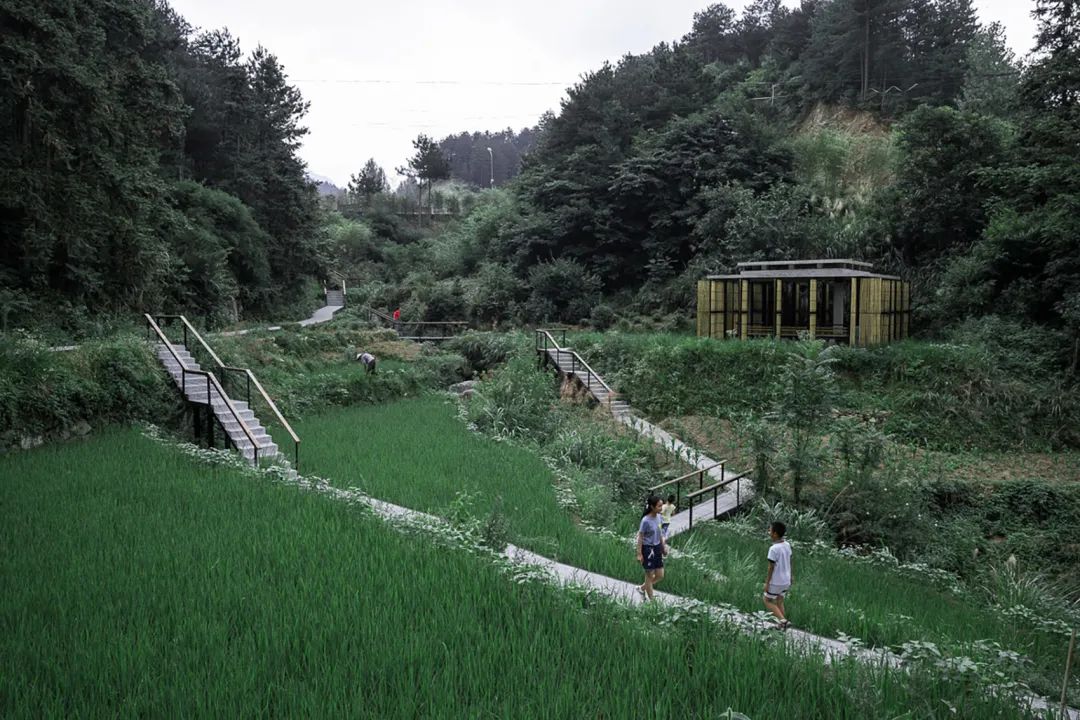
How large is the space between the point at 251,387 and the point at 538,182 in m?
29.7

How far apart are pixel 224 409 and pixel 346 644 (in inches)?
469

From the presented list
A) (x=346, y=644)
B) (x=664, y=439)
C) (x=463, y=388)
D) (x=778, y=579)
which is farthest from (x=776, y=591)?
(x=463, y=388)

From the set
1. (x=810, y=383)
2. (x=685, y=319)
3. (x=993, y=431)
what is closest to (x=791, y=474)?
(x=810, y=383)

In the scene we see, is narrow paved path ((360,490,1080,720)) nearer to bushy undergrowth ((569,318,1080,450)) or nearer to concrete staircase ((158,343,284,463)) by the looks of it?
concrete staircase ((158,343,284,463))

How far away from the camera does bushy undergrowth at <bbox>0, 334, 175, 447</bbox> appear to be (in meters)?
13.8

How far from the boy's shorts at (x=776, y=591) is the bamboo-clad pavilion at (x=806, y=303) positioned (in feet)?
50.8

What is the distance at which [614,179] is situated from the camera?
40375 millimetres

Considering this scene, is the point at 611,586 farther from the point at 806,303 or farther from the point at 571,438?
the point at 806,303

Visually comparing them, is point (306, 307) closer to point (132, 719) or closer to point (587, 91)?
point (587, 91)

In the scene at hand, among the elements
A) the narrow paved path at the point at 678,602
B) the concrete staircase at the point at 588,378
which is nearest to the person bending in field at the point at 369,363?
the concrete staircase at the point at 588,378

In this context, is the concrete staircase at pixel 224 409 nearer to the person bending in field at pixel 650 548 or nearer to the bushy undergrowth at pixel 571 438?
the bushy undergrowth at pixel 571 438

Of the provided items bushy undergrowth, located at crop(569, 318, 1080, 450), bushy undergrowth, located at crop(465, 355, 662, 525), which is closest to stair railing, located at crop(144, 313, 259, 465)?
bushy undergrowth, located at crop(465, 355, 662, 525)

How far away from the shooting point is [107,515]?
30.9ft

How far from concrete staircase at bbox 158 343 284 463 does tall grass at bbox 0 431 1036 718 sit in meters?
5.96
